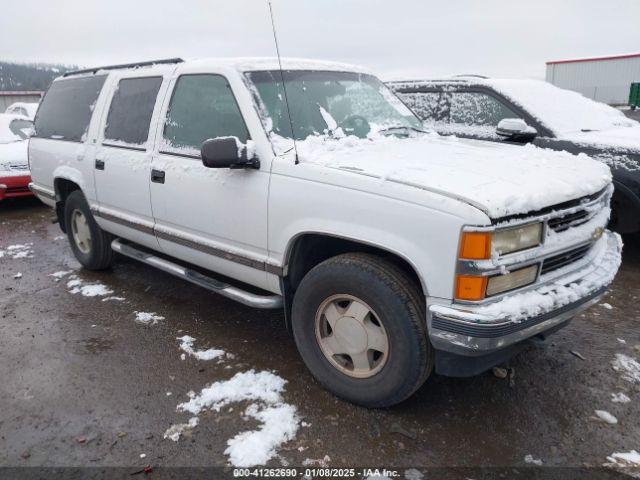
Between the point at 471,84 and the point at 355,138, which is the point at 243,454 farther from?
the point at 471,84

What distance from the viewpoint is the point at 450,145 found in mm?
3410

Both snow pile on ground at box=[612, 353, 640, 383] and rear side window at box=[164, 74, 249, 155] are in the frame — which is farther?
rear side window at box=[164, 74, 249, 155]

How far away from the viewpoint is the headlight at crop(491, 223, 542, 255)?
2221mm

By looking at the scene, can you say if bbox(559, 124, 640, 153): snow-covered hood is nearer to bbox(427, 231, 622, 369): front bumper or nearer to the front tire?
bbox(427, 231, 622, 369): front bumper

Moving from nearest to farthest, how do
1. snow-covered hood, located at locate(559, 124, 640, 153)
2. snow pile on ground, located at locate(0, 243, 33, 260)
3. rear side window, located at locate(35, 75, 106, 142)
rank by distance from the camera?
rear side window, located at locate(35, 75, 106, 142) < snow-covered hood, located at locate(559, 124, 640, 153) < snow pile on ground, located at locate(0, 243, 33, 260)

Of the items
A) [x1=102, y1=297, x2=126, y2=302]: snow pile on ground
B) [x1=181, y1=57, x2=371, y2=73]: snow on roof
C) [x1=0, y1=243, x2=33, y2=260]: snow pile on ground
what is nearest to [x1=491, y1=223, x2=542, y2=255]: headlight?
[x1=181, y1=57, x2=371, y2=73]: snow on roof

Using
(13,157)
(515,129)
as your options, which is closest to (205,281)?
(515,129)

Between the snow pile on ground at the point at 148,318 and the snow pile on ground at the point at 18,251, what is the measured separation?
2.55 m

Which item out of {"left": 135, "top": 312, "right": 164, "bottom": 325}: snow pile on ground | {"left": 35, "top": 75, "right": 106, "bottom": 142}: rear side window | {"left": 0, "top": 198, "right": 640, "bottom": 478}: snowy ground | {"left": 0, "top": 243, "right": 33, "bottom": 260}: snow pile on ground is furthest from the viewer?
{"left": 0, "top": 243, "right": 33, "bottom": 260}: snow pile on ground

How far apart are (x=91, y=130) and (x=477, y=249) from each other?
365 centimetres

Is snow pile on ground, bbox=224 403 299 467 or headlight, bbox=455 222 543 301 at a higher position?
headlight, bbox=455 222 543 301

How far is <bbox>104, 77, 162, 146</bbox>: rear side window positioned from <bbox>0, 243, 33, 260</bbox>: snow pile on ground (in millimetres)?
2553

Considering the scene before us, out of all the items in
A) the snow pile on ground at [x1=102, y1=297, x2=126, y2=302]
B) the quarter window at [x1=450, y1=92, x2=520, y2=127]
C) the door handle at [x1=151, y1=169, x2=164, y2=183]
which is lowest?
the snow pile on ground at [x1=102, y1=297, x2=126, y2=302]

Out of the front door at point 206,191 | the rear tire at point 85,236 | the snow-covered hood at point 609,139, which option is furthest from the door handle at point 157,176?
the snow-covered hood at point 609,139
